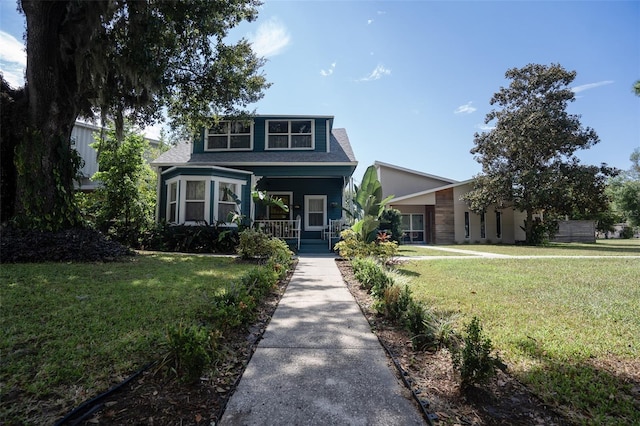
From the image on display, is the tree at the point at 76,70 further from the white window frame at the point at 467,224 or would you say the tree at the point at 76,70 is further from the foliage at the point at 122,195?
the white window frame at the point at 467,224

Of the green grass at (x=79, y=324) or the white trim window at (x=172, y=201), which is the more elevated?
the white trim window at (x=172, y=201)

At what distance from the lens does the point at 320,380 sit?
2500mm

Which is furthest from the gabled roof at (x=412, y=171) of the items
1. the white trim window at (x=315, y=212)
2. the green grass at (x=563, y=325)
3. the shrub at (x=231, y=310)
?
the shrub at (x=231, y=310)

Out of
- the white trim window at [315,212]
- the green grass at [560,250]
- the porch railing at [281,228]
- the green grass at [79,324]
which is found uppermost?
the white trim window at [315,212]

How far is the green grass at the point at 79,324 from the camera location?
2307mm

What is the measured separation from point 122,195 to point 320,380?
48.9 feet

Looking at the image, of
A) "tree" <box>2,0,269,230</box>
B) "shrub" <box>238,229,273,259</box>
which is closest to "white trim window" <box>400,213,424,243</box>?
"shrub" <box>238,229,273,259</box>

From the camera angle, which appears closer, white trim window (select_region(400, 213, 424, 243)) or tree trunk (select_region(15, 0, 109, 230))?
tree trunk (select_region(15, 0, 109, 230))

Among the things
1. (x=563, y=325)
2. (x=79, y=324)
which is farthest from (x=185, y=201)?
(x=563, y=325)

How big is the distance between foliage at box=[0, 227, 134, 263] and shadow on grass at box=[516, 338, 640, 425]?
9.19m

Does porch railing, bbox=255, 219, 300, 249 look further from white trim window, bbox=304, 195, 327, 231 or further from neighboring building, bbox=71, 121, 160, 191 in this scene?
neighboring building, bbox=71, 121, 160, 191

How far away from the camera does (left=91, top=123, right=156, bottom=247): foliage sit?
13219 millimetres

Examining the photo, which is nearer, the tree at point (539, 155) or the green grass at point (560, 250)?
the green grass at point (560, 250)

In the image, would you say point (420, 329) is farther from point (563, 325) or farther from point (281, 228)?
point (281, 228)
